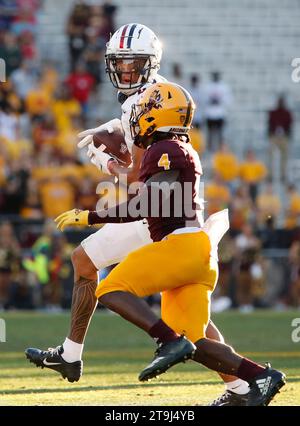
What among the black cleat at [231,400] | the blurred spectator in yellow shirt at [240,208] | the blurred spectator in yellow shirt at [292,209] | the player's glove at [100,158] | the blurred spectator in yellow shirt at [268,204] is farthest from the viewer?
the blurred spectator in yellow shirt at [268,204]

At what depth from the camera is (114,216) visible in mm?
6508

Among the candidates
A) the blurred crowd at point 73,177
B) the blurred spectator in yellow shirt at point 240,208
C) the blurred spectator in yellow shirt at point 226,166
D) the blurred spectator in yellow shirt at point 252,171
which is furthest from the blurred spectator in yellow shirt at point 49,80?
the blurred spectator in yellow shirt at point 240,208

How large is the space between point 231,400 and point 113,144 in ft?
6.78

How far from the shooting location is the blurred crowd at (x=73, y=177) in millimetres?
16766

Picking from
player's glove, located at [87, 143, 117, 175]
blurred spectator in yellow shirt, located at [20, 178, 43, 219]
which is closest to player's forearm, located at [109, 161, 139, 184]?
player's glove, located at [87, 143, 117, 175]

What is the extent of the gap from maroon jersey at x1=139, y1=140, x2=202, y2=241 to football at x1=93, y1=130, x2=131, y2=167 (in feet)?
4.20

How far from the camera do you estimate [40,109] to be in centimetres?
1914

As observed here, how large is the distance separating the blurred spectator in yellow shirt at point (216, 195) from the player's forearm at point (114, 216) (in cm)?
1058

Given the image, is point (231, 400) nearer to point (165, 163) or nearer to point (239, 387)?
point (239, 387)

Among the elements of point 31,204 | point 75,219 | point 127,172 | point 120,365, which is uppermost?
point 127,172

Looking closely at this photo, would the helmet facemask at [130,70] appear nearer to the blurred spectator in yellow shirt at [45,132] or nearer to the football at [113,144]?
the football at [113,144]

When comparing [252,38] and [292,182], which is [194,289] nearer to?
[292,182]

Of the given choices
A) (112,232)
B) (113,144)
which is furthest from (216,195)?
(112,232)

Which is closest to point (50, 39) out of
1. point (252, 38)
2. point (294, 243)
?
point (252, 38)
